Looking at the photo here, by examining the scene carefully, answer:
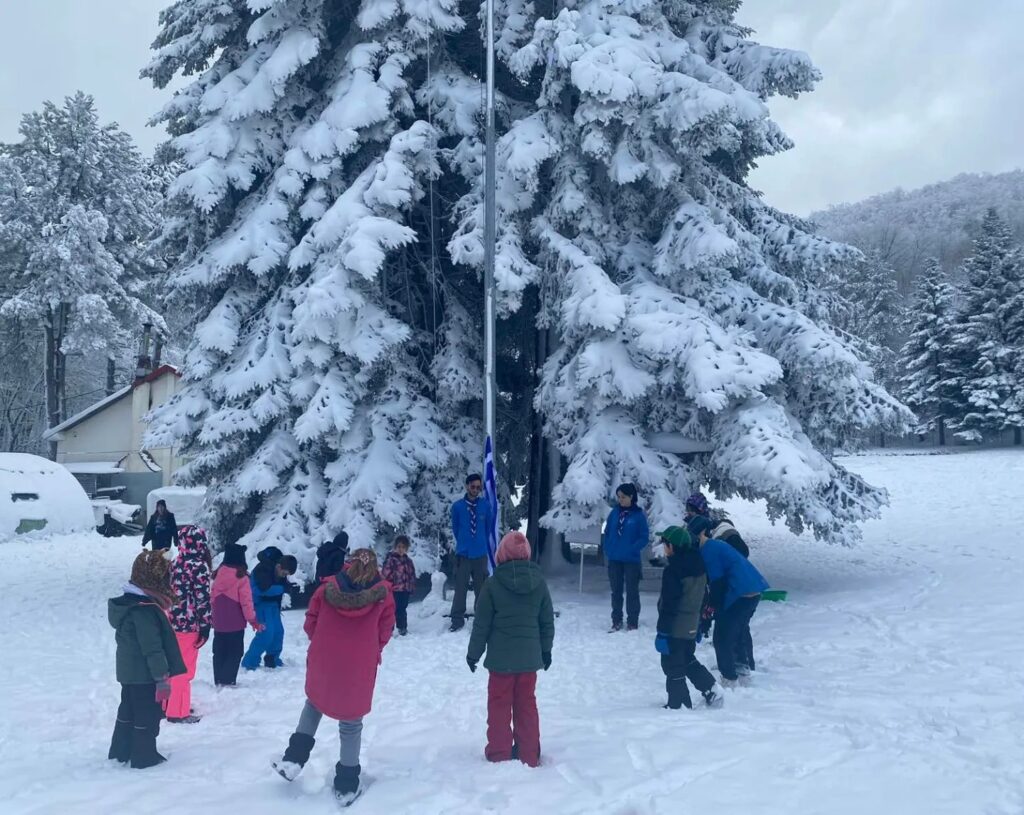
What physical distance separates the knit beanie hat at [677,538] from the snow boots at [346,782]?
121 inches

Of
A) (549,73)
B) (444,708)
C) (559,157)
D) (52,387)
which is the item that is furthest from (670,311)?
(52,387)

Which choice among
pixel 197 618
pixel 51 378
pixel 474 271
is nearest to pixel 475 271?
pixel 474 271

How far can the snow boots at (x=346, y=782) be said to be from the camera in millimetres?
5706

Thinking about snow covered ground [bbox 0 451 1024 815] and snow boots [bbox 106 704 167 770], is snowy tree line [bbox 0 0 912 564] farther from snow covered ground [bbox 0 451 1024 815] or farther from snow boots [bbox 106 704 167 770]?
snow boots [bbox 106 704 167 770]

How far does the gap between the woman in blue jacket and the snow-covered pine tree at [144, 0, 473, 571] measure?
2952mm

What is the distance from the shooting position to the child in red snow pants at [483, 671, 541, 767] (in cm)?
623

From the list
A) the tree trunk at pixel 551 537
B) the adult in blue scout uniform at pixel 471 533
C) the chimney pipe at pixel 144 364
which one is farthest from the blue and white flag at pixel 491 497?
the chimney pipe at pixel 144 364

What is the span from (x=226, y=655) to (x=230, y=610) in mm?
471

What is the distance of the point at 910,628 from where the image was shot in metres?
10.0

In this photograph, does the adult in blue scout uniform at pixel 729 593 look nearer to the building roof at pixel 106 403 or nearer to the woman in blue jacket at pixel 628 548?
the woman in blue jacket at pixel 628 548

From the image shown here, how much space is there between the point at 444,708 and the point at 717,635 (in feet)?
8.26

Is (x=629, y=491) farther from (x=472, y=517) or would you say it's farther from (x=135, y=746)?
(x=135, y=746)

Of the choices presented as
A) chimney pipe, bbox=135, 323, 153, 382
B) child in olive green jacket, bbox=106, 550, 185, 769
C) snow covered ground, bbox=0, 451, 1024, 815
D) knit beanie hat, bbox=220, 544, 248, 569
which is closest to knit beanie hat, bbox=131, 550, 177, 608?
child in olive green jacket, bbox=106, 550, 185, 769

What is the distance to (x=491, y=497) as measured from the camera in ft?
36.6
